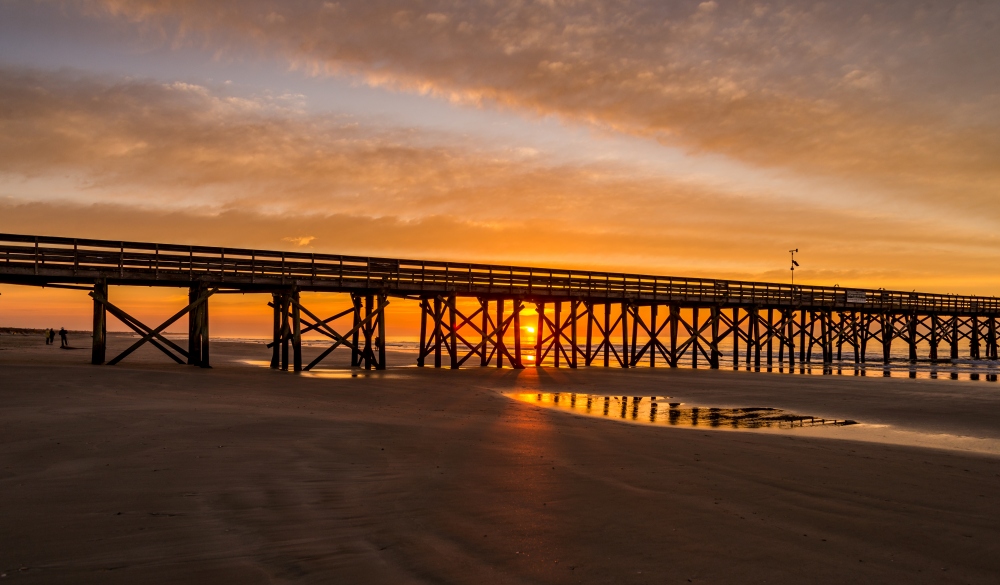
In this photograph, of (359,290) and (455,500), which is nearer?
(455,500)

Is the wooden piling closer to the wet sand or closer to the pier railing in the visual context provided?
the pier railing

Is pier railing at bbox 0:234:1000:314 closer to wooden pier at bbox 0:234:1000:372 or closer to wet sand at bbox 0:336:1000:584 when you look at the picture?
wooden pier at bbox 0:234:1000:372

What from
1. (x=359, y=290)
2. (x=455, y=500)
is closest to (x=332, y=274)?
(x=359, y=290)

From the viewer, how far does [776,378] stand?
90.4 feet

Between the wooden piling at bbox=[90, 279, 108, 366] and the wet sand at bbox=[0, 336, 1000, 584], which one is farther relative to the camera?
the wooden piling at bbox=[90, 279, 108, 366]

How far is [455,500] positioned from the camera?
19.6 feet

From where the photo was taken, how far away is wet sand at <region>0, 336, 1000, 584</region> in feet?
14.4

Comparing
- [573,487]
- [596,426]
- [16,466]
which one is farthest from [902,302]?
[16,466]

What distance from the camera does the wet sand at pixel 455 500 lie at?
14.4ft

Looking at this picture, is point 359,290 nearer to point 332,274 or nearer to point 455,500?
point 332,274

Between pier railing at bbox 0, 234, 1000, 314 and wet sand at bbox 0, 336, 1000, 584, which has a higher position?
pier railing at bbox 0, 234, 1000, 314

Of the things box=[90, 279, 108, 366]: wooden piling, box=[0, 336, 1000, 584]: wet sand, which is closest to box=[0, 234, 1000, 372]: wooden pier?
box=[90, 279, 108, 366]: wooden piling

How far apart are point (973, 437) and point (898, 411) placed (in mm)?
4340

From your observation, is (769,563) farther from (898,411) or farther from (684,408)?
(898,411)
